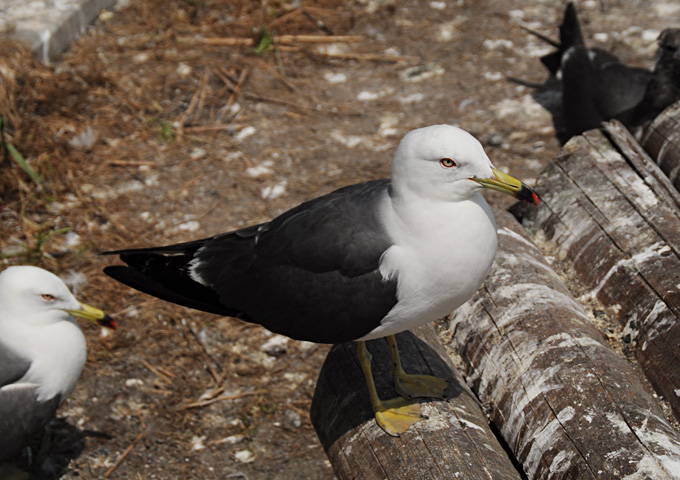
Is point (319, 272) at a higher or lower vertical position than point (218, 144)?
higher

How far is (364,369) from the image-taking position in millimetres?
3172

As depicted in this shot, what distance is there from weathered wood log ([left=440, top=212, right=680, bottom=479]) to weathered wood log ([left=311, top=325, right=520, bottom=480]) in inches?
4.5

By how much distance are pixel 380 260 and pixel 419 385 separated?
0.69 meters

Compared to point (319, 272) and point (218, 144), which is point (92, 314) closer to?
point (319, 272)

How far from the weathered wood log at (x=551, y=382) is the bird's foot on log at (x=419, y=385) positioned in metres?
0.21

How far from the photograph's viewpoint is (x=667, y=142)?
394 cm

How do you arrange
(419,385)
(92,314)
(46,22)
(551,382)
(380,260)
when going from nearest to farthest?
1. (380,260)
2. (551,382)
3. (419,385)
4. (92,314)
5. (46,22)

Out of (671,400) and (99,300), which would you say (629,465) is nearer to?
(671,400)

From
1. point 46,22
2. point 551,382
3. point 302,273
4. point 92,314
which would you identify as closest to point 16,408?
point 92,314

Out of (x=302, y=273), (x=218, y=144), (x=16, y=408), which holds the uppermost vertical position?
(x=302, y=273)

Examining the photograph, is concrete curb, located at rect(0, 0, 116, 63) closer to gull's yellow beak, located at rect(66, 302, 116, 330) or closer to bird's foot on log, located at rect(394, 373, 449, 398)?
gull's yellow beak, located at rect(66, 302, 116, 330)

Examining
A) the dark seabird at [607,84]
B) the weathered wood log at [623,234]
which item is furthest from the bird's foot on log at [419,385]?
the dark seabird at [607,84]

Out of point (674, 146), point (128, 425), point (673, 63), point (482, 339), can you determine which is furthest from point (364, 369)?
point (673, 63)

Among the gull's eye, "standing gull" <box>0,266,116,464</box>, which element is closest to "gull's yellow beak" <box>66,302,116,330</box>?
"standing gull" <box>0,266,116,464</box>
